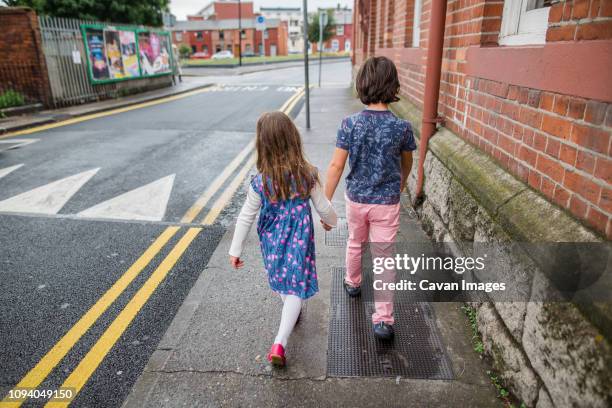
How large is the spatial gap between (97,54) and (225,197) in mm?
12688

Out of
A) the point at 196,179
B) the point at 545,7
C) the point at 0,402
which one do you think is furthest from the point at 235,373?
the point at 196,179

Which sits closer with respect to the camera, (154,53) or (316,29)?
(154,53)

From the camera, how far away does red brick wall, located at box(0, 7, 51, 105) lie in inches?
500

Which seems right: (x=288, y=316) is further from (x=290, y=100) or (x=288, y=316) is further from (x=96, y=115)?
(x=290, y=100)

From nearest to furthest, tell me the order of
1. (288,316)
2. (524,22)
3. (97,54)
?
(288,316), (524,22), (97,54)

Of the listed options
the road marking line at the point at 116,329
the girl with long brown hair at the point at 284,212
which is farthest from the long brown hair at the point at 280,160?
the road marking line at the point at 116,329

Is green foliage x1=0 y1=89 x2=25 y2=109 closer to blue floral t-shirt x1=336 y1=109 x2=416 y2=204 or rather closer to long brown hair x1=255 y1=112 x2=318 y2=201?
long brown hair x1=255 y1=112 x2=318 y2=201

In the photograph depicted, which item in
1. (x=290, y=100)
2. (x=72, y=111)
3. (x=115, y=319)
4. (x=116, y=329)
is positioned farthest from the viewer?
(x=290, y=100)

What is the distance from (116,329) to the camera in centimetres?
313

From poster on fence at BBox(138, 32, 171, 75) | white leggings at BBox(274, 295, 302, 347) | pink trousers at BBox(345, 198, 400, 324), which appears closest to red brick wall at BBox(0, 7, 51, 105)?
poster on fence at BBox(138, 32, 171, 75)

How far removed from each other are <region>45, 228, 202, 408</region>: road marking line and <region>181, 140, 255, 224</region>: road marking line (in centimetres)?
85

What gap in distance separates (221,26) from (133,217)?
8668 cm

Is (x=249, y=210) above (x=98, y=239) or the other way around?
above

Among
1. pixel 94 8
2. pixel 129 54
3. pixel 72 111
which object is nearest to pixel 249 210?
pixel 72 111
